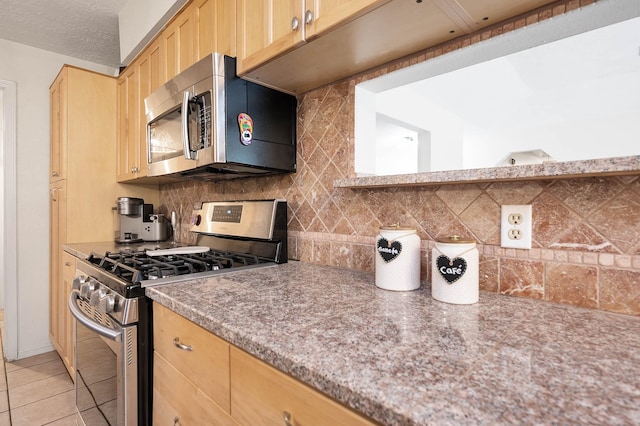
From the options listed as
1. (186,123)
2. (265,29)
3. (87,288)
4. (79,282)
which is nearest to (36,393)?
(79,282)

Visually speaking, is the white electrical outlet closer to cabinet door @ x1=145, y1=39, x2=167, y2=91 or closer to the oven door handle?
the oven door handle

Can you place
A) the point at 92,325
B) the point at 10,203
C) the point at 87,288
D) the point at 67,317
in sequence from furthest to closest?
1. the point at 10,203
2. the point at 67,317
3. the point at 87,288
4. the point at 92,325

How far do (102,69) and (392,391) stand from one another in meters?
3.73

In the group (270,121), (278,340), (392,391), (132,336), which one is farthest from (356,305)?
(270,121)

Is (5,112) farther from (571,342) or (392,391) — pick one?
(571,342)

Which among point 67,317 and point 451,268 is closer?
point 451,268

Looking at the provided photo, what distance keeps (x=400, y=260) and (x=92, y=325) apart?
3.79 feet

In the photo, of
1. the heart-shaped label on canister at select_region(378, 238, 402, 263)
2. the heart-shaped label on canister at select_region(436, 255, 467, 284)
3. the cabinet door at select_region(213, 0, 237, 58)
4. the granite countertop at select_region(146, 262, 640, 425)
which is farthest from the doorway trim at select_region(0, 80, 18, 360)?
the heart-shaped label on canister at select_region(436, 255, 467, 284)

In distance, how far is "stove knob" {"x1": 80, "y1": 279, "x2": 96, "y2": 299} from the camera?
4.56 ft

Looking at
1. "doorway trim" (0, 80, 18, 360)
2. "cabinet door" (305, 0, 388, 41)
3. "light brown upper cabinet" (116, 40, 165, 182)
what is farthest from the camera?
"doorway trim" (0, 80, 18, 360)

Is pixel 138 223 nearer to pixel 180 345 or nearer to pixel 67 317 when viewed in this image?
pixel 67 317

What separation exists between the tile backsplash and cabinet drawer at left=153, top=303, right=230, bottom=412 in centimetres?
66

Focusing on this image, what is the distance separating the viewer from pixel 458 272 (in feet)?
2.81

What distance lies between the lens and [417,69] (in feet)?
3.83
